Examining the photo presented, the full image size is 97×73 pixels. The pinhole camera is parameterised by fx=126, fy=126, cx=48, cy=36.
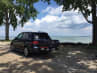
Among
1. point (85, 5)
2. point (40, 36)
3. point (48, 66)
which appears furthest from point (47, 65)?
point (85, 5)

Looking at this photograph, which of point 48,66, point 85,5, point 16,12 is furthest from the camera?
point 16,12

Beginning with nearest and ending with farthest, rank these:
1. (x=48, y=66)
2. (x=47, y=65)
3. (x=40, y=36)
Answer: (x=48, y=66)
(x=47, y=65)
(x=40, y=36)

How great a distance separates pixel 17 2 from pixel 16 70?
21812 mm

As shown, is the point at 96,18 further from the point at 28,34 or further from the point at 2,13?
the point at 2,13

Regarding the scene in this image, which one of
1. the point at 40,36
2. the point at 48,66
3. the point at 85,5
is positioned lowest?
the point at 48,66

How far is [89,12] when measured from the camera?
13367 mm

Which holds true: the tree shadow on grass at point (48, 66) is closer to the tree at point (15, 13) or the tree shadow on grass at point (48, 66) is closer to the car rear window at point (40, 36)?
the car rear window at point (40, 36)

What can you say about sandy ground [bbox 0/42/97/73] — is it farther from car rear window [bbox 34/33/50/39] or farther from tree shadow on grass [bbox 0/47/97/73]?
car rear window [bbox 34/33/50/39]

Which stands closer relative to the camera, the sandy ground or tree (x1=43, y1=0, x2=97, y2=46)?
the sandy ground

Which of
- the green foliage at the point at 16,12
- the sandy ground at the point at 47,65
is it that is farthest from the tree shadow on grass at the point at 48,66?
the green foliage at the point at 16,12

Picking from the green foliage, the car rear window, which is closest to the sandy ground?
the car rear window

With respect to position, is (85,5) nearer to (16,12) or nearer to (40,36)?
(40,36)

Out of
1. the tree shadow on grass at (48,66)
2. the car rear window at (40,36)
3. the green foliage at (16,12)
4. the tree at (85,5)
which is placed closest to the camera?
the tree shadow on grass at (48,66)

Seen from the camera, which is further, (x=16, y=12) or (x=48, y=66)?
(x=16, y=12)
